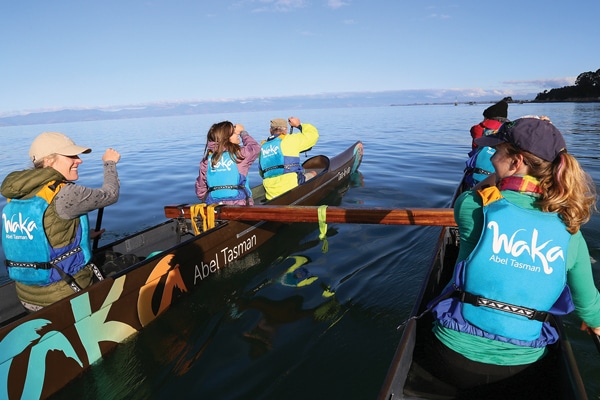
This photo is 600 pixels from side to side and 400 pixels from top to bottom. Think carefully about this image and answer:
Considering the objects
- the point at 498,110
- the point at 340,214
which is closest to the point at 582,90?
the point at 498,110

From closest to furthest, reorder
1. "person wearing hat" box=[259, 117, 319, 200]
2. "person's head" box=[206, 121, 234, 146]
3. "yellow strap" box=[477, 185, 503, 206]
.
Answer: "yellow strap" box=[477, 185, 503, 206], "person's head" box=[206, 121, 234, 146], "person wearing hat" box=[259, 117, 319, 200]

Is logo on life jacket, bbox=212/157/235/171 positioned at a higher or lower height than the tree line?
lower

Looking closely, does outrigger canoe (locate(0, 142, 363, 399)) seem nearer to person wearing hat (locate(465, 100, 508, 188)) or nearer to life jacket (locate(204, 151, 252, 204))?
life jacket (locate(204, 151, 252, 204))

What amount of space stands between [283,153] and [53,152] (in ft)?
13.7

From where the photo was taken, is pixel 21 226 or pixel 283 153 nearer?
pixel 21 226

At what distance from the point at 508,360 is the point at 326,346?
214 cm

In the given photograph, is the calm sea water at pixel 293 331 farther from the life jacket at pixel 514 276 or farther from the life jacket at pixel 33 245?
the life jacket at pixel 514 276

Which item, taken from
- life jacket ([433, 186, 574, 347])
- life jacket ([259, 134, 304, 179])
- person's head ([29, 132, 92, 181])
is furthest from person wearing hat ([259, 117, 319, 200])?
life jacket ([433, 186, 574, 347])

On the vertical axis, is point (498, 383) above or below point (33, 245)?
below

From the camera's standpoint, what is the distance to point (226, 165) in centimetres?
572

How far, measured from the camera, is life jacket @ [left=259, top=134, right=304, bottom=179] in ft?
22.9

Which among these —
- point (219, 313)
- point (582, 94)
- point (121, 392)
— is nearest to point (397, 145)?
point (219, 313)

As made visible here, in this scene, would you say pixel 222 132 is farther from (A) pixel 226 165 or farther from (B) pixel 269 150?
(B) pixel 269 150

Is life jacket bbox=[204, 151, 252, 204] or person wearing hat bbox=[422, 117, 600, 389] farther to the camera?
life jacket bbox=[204, 151, 252, 204]
